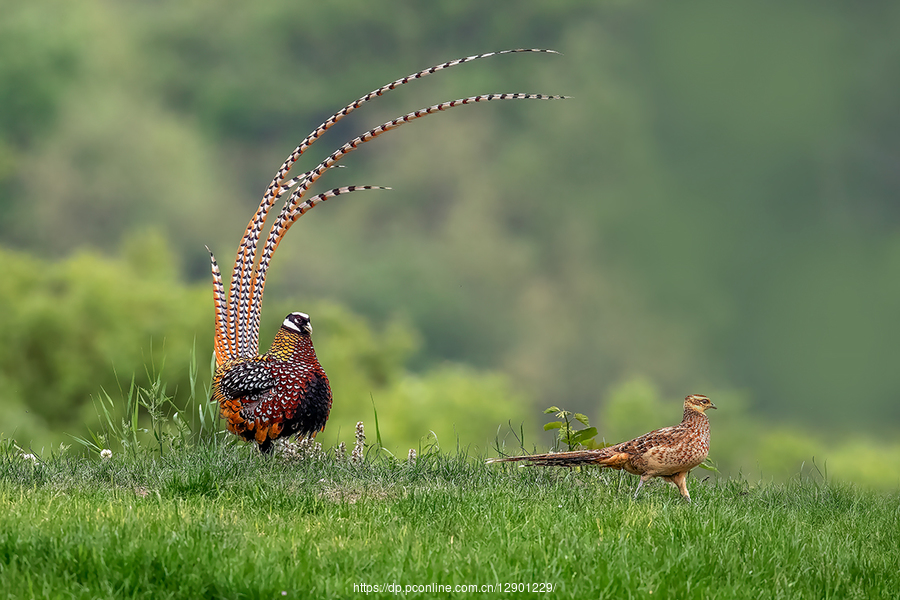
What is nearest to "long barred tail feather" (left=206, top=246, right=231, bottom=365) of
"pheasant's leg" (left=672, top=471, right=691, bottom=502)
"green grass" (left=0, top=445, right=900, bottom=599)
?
"green grass" (left=0, top=445, right=900, bottom=599)

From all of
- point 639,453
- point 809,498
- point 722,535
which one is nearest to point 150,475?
point 639,453

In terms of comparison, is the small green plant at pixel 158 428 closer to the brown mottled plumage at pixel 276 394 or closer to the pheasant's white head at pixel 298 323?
the brown mottled plumage at pixel 276 394

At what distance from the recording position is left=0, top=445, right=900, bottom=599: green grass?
3.79 metres

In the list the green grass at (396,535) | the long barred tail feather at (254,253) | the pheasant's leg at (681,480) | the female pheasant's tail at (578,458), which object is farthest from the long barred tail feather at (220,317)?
the pheasant's leg at (681,480)

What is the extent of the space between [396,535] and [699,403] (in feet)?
8.97

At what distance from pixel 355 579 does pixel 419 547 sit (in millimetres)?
531

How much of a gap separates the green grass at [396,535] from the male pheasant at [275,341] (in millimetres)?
362

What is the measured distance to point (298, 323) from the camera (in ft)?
23.2

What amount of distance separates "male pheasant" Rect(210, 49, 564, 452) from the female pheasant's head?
2.48 m

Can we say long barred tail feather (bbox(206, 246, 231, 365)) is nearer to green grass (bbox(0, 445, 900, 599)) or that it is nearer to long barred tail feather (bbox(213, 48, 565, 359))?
long barred tail feather (bbox(213, 48, 565, 359))

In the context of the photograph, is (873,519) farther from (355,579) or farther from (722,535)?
(355,579)

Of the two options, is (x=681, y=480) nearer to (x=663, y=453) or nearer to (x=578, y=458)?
(x=663, y=453)

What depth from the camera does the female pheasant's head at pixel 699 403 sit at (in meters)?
6.14

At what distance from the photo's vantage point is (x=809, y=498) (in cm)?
668
